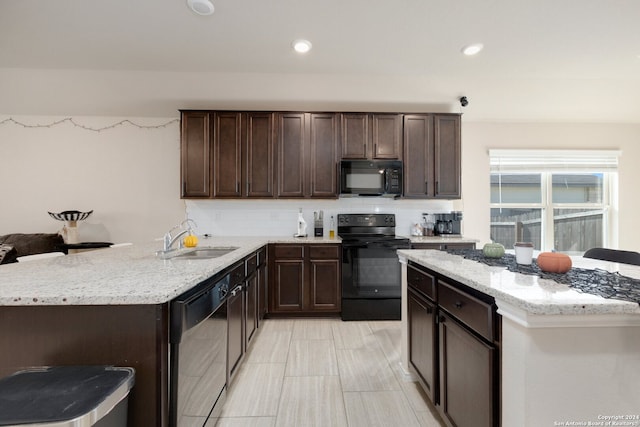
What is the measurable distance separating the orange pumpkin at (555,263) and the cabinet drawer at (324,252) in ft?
6.69

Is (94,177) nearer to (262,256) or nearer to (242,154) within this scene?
(242,154)

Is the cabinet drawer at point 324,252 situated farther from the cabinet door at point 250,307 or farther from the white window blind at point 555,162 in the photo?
the white window blind at point 555,162

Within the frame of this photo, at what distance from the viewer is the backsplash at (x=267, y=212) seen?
12.0ft

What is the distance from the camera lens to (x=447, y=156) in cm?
339

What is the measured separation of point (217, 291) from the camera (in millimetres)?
1404

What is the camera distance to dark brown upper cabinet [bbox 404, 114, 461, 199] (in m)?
3.38

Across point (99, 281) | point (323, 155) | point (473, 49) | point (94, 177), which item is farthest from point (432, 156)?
point (94, 177)

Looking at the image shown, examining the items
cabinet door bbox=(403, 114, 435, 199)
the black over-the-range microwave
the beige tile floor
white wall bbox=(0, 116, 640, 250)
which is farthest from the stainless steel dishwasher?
cabinet door bbox=(403, 114, 435, 199)

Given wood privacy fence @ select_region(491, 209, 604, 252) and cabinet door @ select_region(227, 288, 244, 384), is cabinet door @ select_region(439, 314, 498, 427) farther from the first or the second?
wood privacy fence @ select_region(491, 209, 604, 252)

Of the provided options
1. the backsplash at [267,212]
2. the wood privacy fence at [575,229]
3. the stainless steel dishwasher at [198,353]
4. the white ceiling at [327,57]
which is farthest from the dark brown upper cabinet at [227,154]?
the wood privacy fence at [575,229]

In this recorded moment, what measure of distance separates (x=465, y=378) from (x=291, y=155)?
276 centimetres

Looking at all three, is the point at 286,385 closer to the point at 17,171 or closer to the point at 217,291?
the point at 217,291

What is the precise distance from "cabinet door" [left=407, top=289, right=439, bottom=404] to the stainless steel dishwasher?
1173 millimetres

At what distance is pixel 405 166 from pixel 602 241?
330 cm
